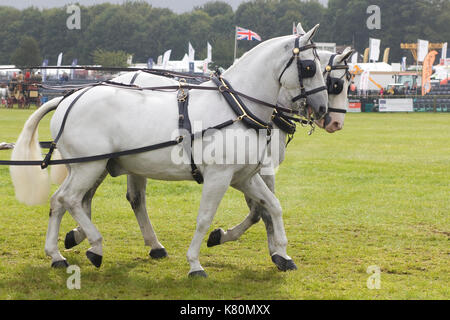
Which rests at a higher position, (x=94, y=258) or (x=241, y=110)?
Answer: (x=241, y=110)

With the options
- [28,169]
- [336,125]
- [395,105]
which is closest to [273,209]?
[336,125]

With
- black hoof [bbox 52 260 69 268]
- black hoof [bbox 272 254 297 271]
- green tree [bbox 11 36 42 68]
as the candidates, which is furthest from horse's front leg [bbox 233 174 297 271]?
green tree [bbox 11 36 42 68]

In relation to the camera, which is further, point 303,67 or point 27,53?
point 27,53

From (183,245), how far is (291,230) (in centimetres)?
195

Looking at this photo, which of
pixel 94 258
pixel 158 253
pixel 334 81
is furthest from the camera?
pixel 158 253

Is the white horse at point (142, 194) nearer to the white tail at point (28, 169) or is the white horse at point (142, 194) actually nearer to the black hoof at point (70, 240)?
the black hoof at point (70, 240)

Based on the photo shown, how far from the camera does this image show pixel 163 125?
675 cm

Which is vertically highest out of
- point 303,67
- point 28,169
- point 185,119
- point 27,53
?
point 27,53

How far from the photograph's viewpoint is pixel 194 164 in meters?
6.72

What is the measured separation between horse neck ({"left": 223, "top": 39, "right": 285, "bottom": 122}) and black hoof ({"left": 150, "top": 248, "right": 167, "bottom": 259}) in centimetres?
223

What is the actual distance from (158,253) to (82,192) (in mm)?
1426

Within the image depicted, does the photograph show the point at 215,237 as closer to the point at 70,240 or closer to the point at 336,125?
the point at 70,240
